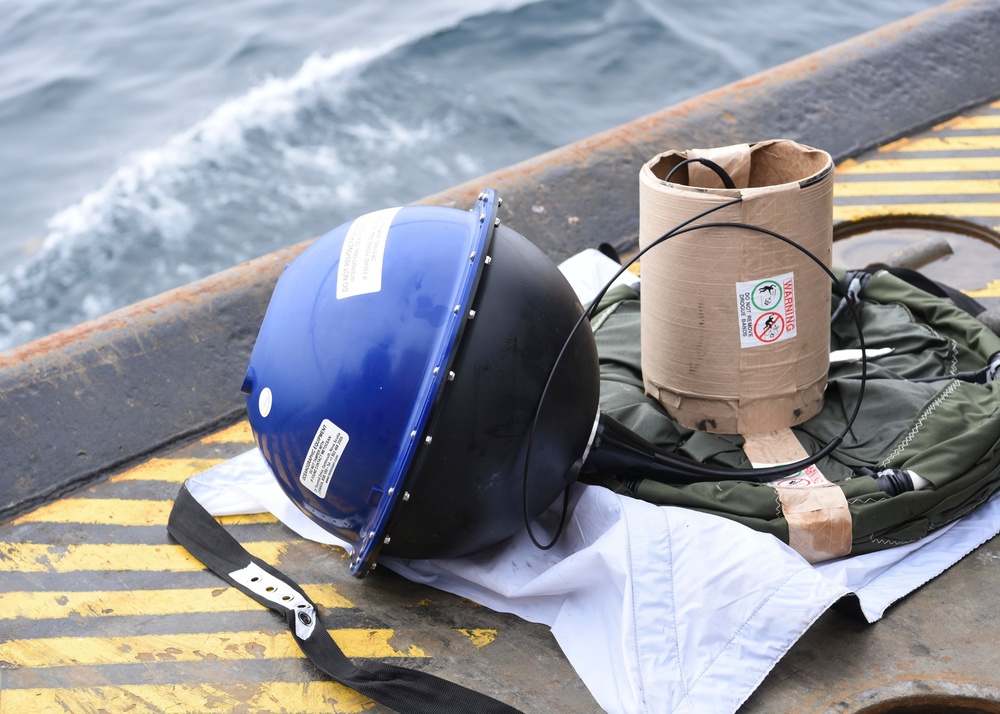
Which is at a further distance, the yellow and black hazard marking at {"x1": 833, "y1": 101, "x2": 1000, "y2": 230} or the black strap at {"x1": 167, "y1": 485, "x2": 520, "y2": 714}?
the yellow and black hazard marking at {"x1": 833, "y1": 101, "x2": 1000, "y2": 230}

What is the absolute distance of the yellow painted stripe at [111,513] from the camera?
8.34 feet

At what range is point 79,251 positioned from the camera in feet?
25.8

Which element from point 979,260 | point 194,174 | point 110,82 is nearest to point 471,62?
point 194,174

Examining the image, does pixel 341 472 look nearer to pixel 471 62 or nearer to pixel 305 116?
pixel 305 116

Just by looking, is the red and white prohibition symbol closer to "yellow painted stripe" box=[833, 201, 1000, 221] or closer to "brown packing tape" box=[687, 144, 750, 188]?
"brown packing tape" box=[687, 144, 750, 188]

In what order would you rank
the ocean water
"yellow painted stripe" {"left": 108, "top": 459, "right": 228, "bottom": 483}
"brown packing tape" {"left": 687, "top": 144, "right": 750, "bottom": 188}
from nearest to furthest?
1. "brown packing tape" {"left": 687, "top": 144, "right": 750, "bottom": 188}
2. "yellow painted stripe" {"left": 108, "top": 459, "right": 228, "bottom": 483}
3. the ocean water

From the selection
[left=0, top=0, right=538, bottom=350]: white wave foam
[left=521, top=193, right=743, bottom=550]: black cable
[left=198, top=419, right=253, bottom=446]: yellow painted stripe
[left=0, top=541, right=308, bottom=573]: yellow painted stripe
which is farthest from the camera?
[left=0, top=0, right=538, bottom=350]: white wave foam


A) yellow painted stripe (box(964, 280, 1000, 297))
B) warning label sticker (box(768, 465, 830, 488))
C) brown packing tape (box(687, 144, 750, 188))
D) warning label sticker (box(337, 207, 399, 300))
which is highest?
warning label sticker (box(337, 207, 399, 300))

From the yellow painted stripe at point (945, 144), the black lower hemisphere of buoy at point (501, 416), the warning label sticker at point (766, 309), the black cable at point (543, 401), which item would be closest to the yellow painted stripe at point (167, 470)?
the black lower hemisphere of buoy at point (501, 416)

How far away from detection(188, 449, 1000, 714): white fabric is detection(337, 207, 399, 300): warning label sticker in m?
0.70

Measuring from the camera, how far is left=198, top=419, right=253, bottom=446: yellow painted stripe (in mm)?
2859

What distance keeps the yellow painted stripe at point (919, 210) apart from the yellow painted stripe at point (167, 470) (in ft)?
8.18

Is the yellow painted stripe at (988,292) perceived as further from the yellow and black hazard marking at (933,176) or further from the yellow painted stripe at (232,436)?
the yellow painted stripe at (232,436)

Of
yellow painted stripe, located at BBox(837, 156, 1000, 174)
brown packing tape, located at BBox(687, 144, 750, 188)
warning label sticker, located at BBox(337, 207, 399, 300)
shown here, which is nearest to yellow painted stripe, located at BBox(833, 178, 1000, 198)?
yellow painted stripe, located at BBox(837, 156, 1000, 174)
